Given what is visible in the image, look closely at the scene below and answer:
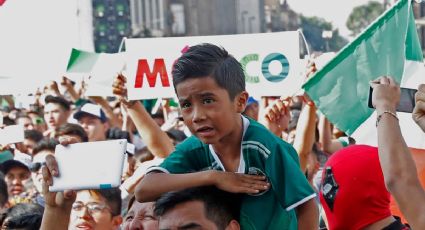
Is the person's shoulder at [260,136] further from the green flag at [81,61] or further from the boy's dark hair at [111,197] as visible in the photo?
the green flag at [81,61]

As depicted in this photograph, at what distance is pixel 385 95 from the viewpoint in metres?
4.02

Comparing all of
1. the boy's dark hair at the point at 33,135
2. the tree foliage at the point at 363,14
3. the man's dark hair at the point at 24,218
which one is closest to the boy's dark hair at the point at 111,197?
the man's dark hair at the point at 24,218

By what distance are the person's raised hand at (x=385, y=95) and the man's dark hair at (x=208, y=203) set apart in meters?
0.60

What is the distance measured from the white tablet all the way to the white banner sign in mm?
3344

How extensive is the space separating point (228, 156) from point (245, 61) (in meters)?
3.92

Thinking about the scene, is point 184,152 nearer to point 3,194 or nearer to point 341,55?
point 341,55

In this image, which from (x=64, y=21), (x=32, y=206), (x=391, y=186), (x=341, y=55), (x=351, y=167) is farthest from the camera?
(x=64, y=21)

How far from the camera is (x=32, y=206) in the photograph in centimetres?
617

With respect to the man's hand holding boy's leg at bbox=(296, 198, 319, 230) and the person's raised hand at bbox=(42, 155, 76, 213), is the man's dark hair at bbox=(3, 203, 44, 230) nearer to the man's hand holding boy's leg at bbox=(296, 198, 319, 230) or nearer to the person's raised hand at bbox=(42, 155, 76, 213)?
the person's raised hand at bbox=(42, 155, 76, 213)

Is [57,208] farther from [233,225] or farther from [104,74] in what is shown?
[104,74]

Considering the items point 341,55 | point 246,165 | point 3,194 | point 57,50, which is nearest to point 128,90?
point 57,50

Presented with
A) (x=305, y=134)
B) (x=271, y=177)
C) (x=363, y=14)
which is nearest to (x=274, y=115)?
(x=305, y=134)

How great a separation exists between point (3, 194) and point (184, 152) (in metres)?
3.39

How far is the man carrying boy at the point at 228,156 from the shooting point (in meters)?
4.07
